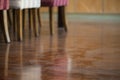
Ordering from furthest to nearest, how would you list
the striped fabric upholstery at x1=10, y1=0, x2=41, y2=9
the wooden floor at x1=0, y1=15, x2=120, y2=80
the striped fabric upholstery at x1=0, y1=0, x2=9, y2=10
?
the striped fabric upholstery at x1=10, y1=0, x2=41, y2=9 → the striped fabric upholstery at x1=0, y1=0, x2=9, y2=10 → the wooden floor at x1=0, y1=15, x2=120, y2=80

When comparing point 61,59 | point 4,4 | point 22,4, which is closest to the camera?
point 61,59

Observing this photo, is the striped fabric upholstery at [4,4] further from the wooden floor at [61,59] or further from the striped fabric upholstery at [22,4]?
the wooden floor at [61,59]

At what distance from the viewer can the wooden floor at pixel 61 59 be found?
2342mm

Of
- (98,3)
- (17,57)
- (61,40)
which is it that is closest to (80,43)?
(61,40)

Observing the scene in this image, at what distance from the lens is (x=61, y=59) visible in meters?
2.94

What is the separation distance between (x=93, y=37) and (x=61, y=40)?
49cm

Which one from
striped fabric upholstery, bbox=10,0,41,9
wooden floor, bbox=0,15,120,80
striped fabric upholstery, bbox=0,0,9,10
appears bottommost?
wooden floor, bbox=0,15,120,80

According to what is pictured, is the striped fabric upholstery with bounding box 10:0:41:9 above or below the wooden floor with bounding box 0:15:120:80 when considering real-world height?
above

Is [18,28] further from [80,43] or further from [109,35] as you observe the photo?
[109,35]

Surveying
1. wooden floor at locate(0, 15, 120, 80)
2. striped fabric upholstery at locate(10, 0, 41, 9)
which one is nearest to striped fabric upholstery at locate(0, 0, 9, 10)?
striped fabric upholstery at locate(10, 0, 41, 9)

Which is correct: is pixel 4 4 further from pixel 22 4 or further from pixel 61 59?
pixel 61 59

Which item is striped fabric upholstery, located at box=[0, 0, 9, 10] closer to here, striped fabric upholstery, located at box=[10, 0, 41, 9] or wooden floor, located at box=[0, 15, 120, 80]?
striped fabric upholstery, located at box=[10, 0, 41, 9]

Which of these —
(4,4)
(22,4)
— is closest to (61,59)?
(4,4)

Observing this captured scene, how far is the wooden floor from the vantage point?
2.34 metres
